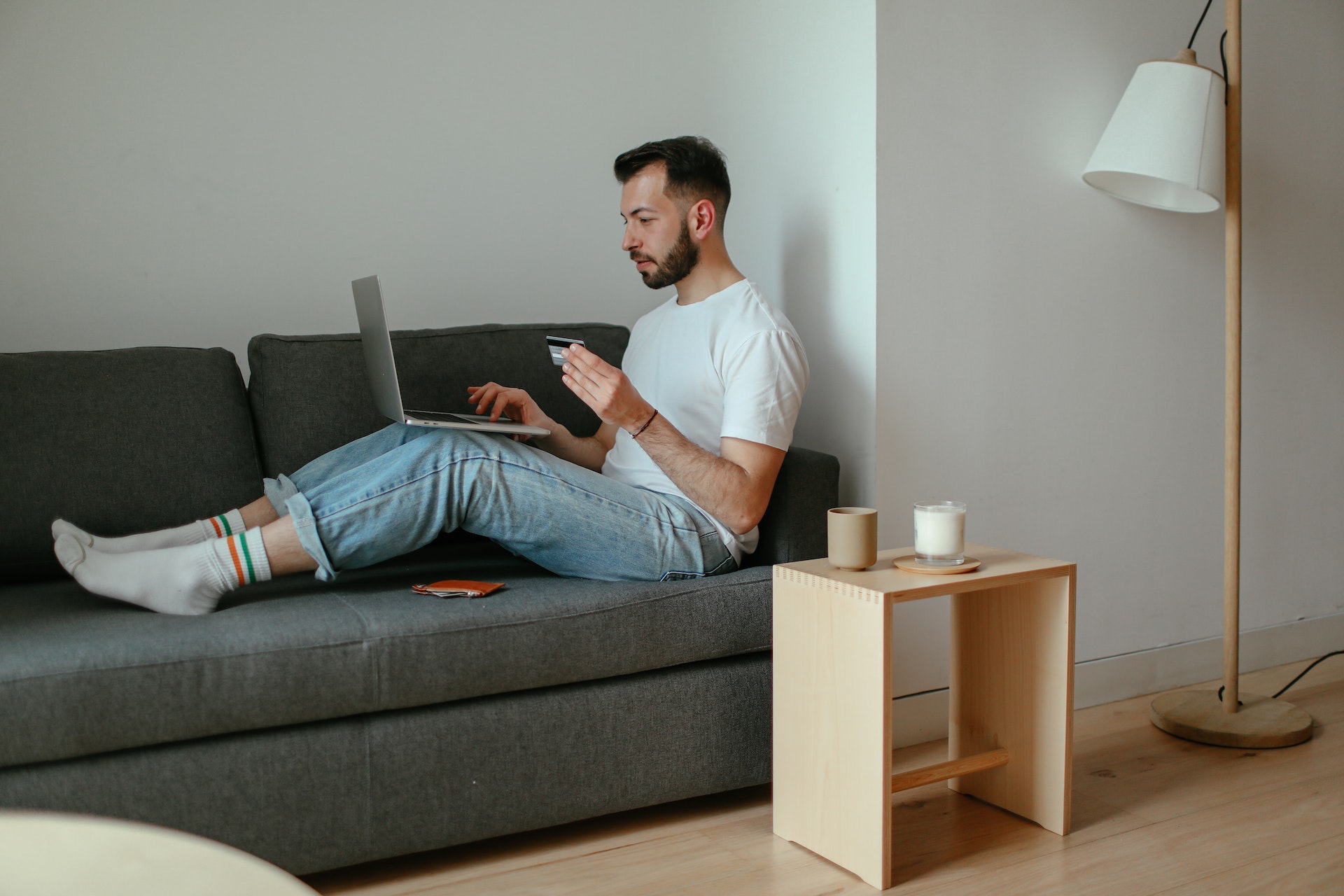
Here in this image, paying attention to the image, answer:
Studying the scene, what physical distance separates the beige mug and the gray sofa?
0.20m

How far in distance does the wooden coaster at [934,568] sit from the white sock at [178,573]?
3.24 feet

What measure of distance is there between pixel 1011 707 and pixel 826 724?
1.26 ft

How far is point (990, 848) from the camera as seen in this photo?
165 centimetres

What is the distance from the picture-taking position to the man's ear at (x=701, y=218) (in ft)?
6.65

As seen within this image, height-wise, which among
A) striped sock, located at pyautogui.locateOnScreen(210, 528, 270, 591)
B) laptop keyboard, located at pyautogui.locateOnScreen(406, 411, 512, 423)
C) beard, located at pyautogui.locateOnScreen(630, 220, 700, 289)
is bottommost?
striped sock, located at pyautogui.locateOnScreen(210, 528, 270, 591)

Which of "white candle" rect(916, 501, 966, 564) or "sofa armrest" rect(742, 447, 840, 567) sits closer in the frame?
"white candle" rect(916, 501, 966, 564)

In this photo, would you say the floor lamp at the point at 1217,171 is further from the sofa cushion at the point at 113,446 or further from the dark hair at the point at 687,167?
the sofa cushion at the point at 113,446

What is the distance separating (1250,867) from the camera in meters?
1.55

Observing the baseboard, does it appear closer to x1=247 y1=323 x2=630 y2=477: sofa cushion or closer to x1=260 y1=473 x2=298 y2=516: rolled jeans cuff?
x1=247 y1=323 x2=630 y2=477: sofa cushion

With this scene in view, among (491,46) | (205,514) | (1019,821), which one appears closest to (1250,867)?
(1019,821)

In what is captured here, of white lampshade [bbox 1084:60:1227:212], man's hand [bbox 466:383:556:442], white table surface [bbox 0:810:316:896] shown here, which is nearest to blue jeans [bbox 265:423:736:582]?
man's hand [bbox 466:383:556:442]

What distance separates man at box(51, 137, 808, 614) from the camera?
5.23 ft

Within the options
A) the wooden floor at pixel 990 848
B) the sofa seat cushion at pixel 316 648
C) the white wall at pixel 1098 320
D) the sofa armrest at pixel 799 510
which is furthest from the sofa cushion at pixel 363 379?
the wooden floor at pixel 990 848

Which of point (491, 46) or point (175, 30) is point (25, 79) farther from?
point (491, 46)
